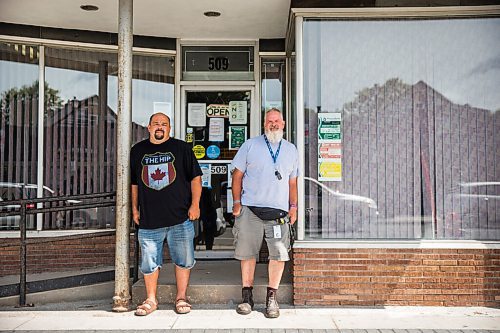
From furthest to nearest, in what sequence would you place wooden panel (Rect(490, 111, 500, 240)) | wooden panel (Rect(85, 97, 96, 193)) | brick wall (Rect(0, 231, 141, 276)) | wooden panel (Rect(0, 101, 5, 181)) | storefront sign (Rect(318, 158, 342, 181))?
wooden panel (Rect(85, 97, 96, 193))
wooden panel (Rect(0, 101, 5, 181))
brick wall (Rect(0, 231, 141, 276))
storefront sign (Rect(318, 158, 342, 181))
wooden panel (Rect(490, 111, 500, 240))

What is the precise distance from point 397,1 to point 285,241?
2.88 meters

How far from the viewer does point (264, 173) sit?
647 cm

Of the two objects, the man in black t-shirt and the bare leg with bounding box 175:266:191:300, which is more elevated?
the man in black t-shirt

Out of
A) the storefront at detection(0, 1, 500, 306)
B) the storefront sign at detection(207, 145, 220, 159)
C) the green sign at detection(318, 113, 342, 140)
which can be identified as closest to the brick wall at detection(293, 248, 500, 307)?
the storefront at detection(0, 1, 500, 306)

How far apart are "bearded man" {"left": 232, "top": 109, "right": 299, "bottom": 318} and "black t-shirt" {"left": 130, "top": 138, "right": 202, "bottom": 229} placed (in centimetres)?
51

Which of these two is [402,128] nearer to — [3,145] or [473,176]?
[473,176]

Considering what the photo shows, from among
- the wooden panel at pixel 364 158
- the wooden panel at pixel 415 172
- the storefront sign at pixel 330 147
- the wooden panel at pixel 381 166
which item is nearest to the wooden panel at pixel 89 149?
the storefront sign at pixel 330 147

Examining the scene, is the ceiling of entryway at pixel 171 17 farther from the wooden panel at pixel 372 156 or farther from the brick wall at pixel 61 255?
the brick wall at pixel 61 255

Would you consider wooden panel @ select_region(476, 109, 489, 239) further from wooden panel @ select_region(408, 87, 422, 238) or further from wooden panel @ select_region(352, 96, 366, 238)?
wooden panel @ select_region(352, 96, 366, 238)

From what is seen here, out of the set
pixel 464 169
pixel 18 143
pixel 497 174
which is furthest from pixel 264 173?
pixel 18 143

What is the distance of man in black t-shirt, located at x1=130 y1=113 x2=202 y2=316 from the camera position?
6438mm

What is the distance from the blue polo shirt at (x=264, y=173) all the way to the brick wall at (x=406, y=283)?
2.64ft

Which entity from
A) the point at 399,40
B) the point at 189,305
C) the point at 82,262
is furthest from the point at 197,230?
the point at 399,40

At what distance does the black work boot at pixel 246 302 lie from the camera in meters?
6.40
